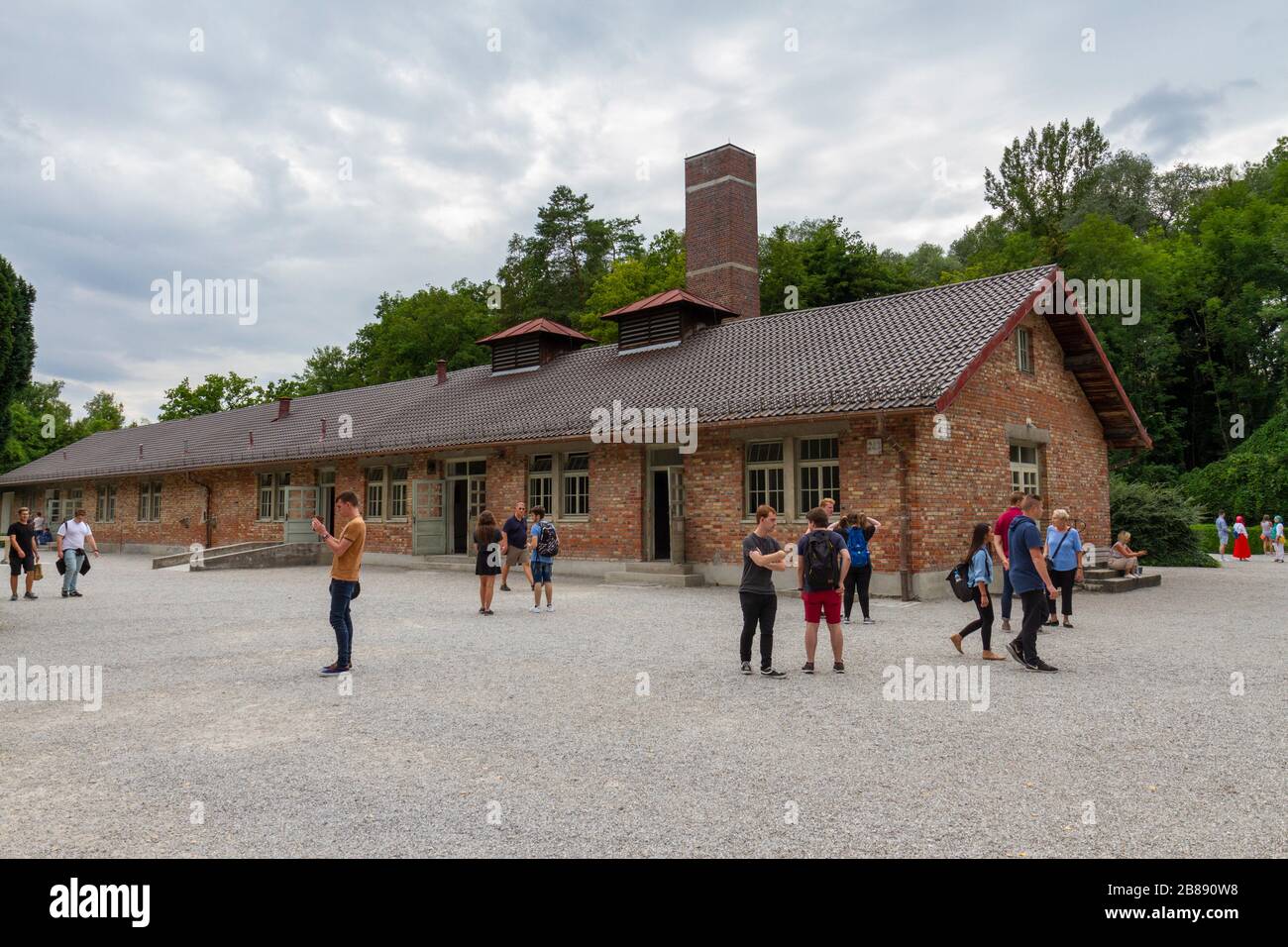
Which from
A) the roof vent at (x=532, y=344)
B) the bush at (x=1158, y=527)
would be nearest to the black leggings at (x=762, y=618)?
the roof vent at (x=532, y=344)

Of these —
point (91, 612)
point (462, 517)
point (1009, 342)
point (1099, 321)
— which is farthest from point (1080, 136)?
point (91, 612)

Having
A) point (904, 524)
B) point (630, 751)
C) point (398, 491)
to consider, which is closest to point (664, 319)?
point (398, 491)

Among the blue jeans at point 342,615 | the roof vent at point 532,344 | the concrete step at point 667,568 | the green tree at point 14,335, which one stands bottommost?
the concrete step at point 667,568

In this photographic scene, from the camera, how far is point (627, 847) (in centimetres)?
393

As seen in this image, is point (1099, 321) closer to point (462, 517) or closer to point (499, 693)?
point (462, 517)

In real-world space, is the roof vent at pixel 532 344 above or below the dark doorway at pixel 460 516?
above

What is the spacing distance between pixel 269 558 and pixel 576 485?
33.3 feet

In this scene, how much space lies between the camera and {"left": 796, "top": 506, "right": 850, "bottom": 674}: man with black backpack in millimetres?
7906

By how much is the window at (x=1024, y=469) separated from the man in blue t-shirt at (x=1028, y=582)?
954 cm

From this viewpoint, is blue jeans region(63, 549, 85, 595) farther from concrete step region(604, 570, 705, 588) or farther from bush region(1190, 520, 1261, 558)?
bush region(1190, 520, 1261, 558)

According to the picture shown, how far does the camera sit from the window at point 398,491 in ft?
78.3

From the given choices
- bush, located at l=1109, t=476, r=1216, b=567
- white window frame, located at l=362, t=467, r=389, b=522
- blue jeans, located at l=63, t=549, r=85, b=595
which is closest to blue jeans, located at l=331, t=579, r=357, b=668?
blue jeans, located at l=63, t=549, r=85, b=595

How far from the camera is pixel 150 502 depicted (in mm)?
32719

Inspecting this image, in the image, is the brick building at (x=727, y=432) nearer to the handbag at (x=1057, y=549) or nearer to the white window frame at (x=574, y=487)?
the white window frame at (x=574, y=487)
